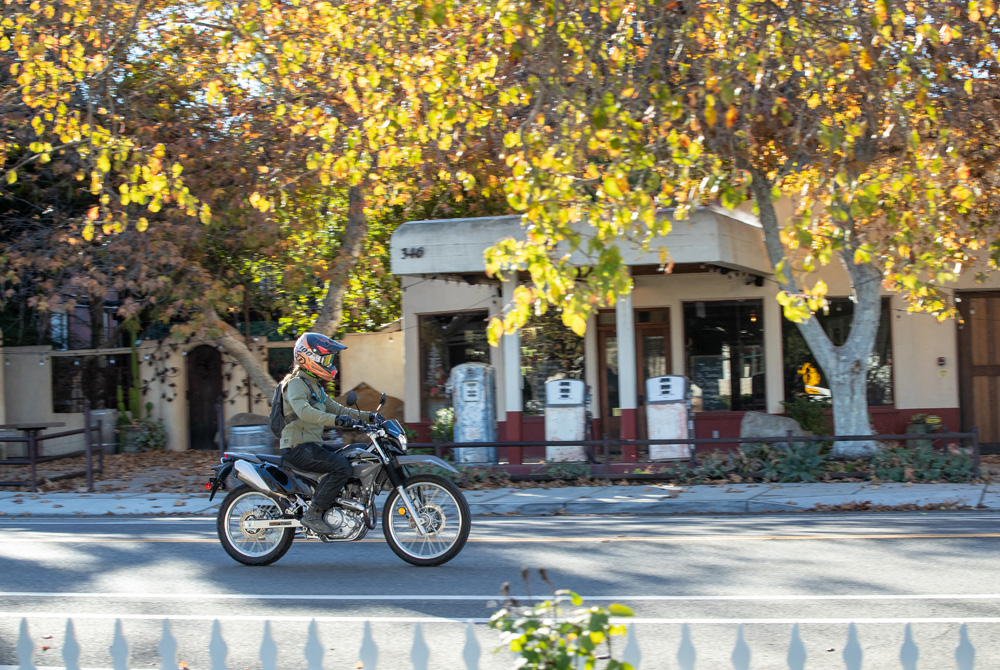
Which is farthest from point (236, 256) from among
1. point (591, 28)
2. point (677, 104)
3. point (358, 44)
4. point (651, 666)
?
point (651, 666)

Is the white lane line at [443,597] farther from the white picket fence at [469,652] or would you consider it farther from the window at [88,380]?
the window at [88,380]

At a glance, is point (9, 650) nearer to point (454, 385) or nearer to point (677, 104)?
point (677, 104)

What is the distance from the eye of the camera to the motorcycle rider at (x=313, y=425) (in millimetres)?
7820

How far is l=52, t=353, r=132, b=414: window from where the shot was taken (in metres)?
20.8

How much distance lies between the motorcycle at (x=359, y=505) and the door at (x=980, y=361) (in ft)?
39.7

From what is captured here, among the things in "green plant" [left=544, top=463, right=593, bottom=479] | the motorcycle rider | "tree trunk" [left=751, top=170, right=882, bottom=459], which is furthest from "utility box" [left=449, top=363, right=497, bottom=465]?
the motorcycle rider

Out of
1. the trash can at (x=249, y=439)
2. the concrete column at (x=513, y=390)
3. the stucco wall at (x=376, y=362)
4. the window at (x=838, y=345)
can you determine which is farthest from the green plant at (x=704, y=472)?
the stucco wall at (x=376, y=362)

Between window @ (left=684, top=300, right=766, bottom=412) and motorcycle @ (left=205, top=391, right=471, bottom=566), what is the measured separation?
10529 millimetres

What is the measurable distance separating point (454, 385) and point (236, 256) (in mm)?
4494

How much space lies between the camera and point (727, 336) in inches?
694

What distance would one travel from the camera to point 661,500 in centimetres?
1166

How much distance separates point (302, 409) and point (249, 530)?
1229 mm

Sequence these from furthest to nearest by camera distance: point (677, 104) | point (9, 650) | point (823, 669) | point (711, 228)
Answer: point (711, 228), point (677, 104), point (9, 650), point (823, 669)

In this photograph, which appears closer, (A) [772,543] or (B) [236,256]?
(A) [772,543]
